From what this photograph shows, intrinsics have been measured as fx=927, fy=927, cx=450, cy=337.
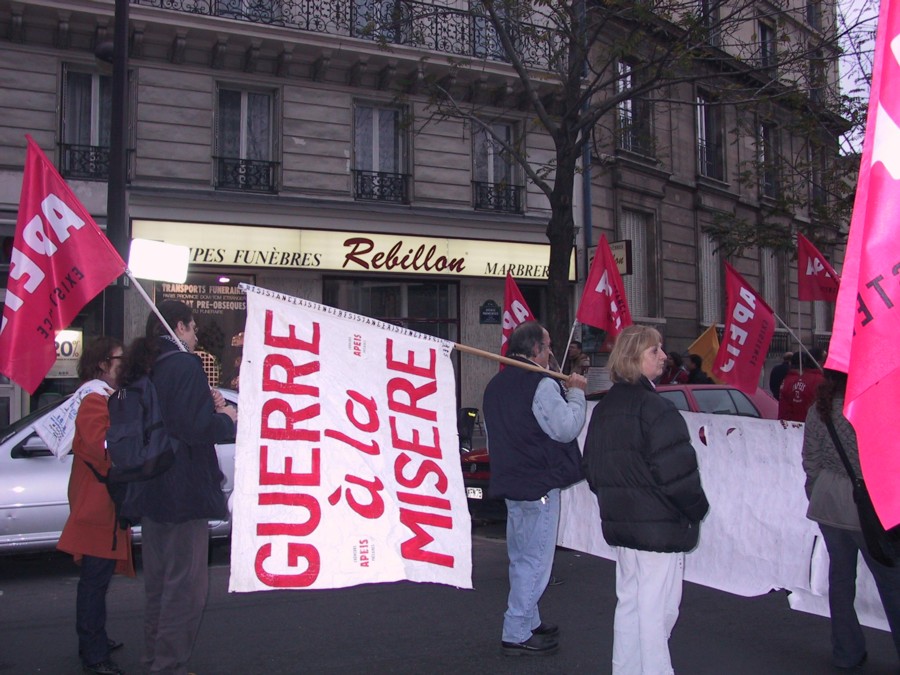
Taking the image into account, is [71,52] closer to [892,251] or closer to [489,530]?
[489,530]

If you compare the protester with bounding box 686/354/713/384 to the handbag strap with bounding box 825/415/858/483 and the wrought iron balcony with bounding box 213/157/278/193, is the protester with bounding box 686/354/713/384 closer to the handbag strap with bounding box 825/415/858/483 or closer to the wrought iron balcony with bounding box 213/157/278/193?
the wrought iron balcony with bounding box 213/157/278/193

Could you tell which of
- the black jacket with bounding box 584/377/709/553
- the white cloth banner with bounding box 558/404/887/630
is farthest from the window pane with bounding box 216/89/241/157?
the black jacket with bounding box 584/377/709/553

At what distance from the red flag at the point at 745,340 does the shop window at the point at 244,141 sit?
9.48 metres

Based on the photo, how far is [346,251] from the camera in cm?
1770

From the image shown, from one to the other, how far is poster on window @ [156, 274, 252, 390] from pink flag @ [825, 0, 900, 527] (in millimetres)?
15096

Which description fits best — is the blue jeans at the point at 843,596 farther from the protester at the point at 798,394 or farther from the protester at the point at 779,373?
the protester at the point at 779,373

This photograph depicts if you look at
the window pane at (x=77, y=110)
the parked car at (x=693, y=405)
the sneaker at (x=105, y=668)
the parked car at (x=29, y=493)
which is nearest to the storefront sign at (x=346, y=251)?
the window pane at (x=77, y=110)

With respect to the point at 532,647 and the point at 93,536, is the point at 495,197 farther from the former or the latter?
the point at 93,536

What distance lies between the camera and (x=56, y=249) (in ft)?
17.9

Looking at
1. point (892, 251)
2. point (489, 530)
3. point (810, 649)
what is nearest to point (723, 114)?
point (489, 530)

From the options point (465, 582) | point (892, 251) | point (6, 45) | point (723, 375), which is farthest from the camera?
point (6, 45)

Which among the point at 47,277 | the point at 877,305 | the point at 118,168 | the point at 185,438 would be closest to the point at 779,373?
the point at 118,168

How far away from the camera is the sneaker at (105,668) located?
501cm

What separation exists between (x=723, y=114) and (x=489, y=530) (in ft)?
61.9
